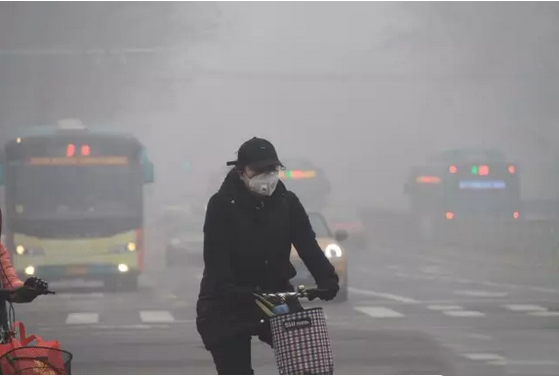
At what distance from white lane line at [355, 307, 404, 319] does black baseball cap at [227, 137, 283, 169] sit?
44.7 feet

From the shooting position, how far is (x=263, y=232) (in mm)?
7016

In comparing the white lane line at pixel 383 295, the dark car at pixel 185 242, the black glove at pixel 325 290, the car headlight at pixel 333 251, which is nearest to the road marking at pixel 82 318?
the car headlight at pixel 333 251

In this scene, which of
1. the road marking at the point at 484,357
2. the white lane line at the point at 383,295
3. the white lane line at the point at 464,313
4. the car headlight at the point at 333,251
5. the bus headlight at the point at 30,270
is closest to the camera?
the road marking at the point at 484,357

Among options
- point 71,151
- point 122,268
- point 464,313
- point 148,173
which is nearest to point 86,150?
point 71,151

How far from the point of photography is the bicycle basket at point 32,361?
6.16m

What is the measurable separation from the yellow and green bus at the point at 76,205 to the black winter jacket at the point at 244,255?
18407 mm

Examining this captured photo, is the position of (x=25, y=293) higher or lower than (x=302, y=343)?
higher

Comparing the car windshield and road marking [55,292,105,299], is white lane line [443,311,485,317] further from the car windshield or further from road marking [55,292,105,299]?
road marking [55,292,105,299]

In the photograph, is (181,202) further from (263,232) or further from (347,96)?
(263,232)

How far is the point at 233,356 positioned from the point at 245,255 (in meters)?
0.45

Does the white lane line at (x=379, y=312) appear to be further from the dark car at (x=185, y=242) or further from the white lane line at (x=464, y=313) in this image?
the dark car at (x=185, y=242)

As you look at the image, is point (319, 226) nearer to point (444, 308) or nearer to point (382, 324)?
point (444, 308)

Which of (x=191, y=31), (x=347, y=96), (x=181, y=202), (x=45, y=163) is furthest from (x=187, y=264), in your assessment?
(x=347, y=96)

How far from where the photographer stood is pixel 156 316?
21125mm
